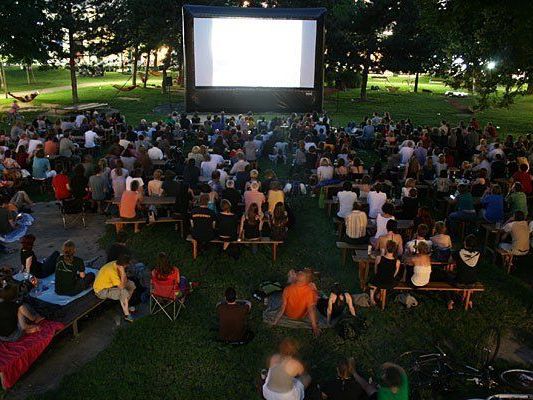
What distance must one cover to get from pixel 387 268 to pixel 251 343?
7.37 feet

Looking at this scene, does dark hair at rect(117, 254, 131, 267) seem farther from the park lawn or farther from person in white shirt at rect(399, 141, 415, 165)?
person in white shirt at rect(399, 141, 415, 165)

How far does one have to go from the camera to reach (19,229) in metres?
9.65

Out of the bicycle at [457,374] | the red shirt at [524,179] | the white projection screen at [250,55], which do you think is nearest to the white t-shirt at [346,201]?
the bicycle at [457,374]

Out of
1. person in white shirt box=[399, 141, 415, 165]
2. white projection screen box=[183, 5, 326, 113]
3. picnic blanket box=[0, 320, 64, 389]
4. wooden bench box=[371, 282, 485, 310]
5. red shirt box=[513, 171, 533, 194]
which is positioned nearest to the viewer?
picnic blanket box=[0, 320, 64, 389]

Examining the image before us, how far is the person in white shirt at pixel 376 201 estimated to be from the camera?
9289 mm

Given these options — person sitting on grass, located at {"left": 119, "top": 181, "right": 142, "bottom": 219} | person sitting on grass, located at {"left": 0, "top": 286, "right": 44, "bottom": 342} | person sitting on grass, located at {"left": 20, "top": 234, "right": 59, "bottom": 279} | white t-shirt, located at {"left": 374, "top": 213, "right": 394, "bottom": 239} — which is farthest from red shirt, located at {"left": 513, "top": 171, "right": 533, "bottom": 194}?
person sitting on grass, located at {"left": 0, "top": 286, "right": 44, "bottom": 342}

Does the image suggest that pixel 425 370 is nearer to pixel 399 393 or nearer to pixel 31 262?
pixel 399 393

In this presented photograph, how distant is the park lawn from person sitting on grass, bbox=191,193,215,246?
1.59ft

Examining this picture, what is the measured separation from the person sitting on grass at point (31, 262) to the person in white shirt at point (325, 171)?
6.67m

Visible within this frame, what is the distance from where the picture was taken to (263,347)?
6312mm

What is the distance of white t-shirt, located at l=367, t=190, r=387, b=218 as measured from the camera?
929 centimetres

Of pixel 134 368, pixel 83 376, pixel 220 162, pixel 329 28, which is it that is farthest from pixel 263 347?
pixel 329 28

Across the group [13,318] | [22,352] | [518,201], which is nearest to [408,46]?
[518,201]

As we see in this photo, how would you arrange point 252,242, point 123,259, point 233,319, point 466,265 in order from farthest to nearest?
point 252,242 → point 466,265 → point 123,259 → point 233,319
